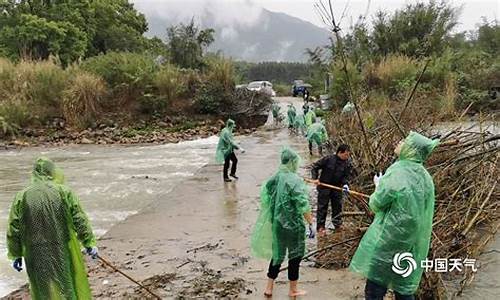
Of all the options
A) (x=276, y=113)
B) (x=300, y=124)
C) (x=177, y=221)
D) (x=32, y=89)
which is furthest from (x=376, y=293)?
(x=32, y=89)

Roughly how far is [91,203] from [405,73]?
50.3ft

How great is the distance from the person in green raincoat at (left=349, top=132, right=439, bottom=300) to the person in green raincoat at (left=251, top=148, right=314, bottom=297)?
3.90 feet

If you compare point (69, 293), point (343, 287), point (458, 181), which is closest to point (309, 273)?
point (343, 287)

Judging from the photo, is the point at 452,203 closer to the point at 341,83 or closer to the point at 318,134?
the point at 318,134

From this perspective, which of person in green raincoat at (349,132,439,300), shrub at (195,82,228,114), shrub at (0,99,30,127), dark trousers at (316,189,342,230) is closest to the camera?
person in green raincoat at (349,132,439,300)

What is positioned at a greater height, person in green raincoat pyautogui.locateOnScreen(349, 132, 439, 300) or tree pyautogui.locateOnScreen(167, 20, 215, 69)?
tree pyautogui.locateOnScreen(167, 20, 215, 69)

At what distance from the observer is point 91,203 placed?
10.7m

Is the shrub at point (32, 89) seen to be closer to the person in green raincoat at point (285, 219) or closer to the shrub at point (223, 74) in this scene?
the shrub at point (223, 74)

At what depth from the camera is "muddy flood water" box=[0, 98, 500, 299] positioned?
5.86 metres

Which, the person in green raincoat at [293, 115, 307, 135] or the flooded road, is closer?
the flooded road

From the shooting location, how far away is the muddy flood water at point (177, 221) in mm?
5859

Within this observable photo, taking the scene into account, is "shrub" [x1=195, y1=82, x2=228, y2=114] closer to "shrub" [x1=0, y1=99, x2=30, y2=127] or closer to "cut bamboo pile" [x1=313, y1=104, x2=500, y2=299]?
"shrub" [x1=0, y1=99, x2=30, y2=127]

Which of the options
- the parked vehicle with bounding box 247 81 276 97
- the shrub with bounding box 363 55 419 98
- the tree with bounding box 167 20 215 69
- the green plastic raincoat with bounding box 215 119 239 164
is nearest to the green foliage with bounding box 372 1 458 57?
the shrub with bounding box 363 55 419 98

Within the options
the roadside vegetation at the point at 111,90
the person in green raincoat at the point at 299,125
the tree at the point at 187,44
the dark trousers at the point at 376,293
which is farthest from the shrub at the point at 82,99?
the dark trousers at the point at 376,293
